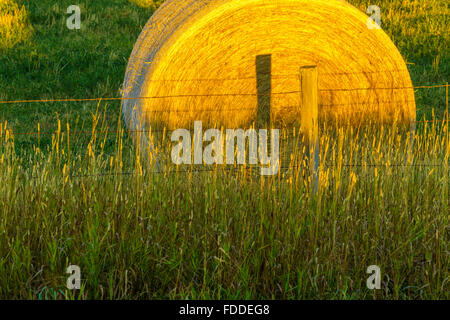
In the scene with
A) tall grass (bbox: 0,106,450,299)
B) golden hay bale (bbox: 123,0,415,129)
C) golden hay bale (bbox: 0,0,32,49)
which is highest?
golden hay bale (bbox: 0,0,32,49)

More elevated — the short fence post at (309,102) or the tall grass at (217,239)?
the short fence post at (309,102)

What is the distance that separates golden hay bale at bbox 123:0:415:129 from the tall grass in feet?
7.90

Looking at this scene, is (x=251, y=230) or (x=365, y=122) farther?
(x=365, y=122)

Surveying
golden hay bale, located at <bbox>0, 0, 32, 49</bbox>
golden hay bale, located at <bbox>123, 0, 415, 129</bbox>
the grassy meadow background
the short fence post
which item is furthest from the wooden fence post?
golden hay bale, located at <bbox>0, 0, 32, 49</bbox>

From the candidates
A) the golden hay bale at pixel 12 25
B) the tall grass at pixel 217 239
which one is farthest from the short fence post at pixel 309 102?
the golden hay bale at pixel 12 25

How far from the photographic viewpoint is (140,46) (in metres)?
8.31

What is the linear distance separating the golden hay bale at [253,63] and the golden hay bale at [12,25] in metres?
5.73

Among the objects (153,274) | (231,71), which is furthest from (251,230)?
(231,71)

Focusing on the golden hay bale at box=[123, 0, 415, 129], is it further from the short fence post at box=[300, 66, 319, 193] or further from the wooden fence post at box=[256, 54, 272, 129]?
the short fence post at box=[300, 66, 319, 193]

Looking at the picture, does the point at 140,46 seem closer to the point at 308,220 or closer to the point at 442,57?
the point at 308,220

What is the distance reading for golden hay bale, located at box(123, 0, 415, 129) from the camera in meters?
7.79

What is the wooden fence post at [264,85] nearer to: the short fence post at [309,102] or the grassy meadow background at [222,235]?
the short fence post at [309,102]

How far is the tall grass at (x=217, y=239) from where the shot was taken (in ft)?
14.7
